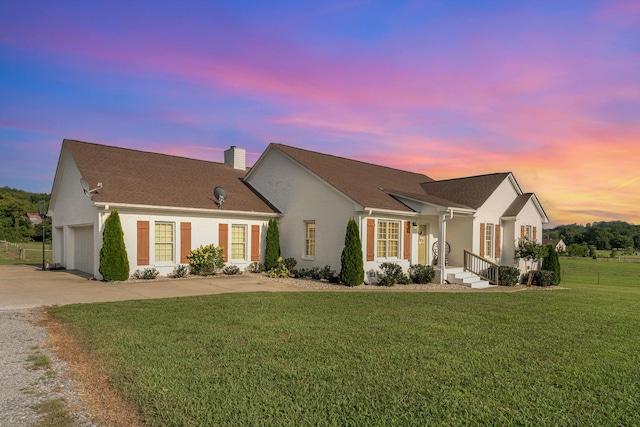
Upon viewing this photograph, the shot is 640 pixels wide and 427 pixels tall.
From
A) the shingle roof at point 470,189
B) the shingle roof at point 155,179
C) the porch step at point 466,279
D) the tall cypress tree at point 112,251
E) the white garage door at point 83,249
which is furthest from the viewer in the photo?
the shingle roof at point 470,189

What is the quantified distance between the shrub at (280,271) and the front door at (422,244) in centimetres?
613

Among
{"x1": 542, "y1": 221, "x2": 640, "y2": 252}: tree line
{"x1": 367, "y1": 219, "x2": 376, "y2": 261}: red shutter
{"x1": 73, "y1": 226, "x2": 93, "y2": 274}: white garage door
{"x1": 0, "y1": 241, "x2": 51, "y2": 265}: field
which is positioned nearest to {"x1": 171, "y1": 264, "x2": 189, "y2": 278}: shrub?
{"x1": 73, "y1": 226, "x2": 93, "y2": 274}: white garage door

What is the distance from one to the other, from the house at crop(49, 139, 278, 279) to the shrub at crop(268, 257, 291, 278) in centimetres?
142

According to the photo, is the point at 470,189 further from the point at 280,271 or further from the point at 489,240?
the point at 280,271

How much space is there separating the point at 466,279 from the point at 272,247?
8.50 meters

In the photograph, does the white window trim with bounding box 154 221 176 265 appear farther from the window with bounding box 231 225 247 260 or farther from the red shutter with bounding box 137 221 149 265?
the window with bounding box 231 225 247 260

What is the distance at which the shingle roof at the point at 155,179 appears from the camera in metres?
15.7

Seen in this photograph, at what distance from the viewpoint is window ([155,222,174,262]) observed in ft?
52.5

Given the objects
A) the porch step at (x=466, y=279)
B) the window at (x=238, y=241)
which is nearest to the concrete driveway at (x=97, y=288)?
the window at (x=238, y=241)

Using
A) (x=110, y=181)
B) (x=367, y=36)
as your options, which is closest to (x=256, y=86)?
(x=367, y=36)

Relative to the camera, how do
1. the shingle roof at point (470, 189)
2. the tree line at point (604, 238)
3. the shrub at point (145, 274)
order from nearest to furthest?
the shrub at point (145, 274)
the shingle roof at point (470, 189)
the tree line at point (604, 238)

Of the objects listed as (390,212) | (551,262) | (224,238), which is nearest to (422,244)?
(390,212)

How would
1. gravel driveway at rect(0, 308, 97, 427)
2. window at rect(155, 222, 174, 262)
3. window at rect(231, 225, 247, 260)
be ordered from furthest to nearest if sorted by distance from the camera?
window at rect(231, 225, 247, 260)
window at rect(155, 222, 174, 262)
gravel driveway at rect(0, 308, 97, 427)

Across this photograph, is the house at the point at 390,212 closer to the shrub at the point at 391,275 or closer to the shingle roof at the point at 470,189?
the shingle roof at the point at 470,189
